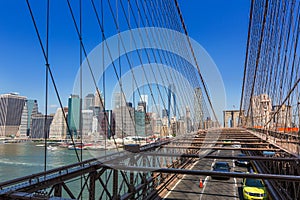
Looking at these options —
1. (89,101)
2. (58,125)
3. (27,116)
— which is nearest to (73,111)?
(89,101)

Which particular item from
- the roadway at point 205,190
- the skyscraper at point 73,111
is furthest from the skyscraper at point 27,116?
the roadway at point 205,190

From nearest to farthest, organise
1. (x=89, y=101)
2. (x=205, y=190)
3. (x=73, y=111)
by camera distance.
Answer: (x=73, y=111), (x=89, y=101), (x=205, y=190)

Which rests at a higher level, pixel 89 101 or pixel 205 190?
pixel 89 101

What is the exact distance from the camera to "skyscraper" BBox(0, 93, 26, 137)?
30.9 ft

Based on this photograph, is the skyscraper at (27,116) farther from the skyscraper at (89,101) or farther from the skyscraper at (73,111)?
the skyscraper at (73,111)

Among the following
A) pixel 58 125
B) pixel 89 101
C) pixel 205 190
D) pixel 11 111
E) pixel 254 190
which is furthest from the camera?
pixel 11 111

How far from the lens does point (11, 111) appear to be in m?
9.91

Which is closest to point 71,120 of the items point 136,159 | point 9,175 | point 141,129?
point 136,159

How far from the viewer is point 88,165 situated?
274cm

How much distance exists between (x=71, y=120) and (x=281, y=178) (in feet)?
14.6

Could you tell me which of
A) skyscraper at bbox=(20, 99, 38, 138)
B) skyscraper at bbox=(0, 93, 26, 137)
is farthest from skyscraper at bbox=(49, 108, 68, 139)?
skyscraper at bbox=(0, 93, 26, 137)

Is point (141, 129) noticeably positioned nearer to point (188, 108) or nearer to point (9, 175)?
point (188, 108)

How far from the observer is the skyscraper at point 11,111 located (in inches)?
371

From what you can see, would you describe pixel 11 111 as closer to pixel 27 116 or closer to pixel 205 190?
pixel 27 116
